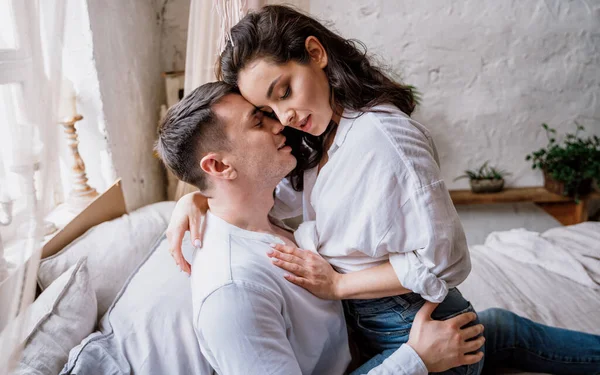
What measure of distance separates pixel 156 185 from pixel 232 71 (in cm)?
156

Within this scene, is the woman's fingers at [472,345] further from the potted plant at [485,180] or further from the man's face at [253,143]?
the potted plant at [485,180]

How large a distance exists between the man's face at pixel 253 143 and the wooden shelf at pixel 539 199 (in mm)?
2195

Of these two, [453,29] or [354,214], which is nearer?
[354,214]

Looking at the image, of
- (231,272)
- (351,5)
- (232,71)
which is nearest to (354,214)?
(231,272)

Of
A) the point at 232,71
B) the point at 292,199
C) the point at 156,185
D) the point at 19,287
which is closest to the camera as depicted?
the point at 19,287

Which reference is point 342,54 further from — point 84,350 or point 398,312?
point 84,350

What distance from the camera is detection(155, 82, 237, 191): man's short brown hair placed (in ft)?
3.89

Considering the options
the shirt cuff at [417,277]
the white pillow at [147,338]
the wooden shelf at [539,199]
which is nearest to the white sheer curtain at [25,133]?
the white pillow at [147,338]

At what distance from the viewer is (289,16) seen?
3.82 ft

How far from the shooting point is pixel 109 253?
1630 mm

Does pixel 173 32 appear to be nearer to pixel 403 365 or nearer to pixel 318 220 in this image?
pixel 318 220

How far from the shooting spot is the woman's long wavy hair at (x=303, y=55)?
1.12 metres

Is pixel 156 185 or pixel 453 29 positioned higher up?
pixel 453 29

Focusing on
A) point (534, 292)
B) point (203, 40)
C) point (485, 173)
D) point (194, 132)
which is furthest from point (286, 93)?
point (485, 173)
